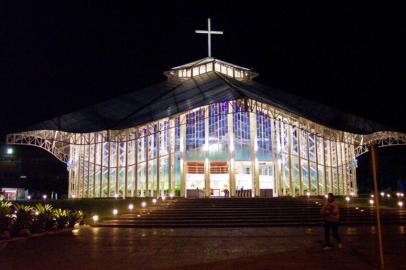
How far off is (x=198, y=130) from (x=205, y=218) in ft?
44.8

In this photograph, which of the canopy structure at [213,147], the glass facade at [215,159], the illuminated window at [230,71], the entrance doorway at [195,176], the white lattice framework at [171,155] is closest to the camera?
the canopy structure at [213,147]

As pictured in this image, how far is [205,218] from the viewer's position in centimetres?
2119

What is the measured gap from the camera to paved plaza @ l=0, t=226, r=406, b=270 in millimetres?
8930

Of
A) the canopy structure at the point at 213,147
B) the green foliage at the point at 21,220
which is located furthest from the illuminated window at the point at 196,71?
the green foliage at the point at 21,220

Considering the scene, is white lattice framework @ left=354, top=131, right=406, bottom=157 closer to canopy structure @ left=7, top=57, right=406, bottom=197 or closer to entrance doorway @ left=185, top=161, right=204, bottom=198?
canopy structure @ left=7, top=57, right=406, bottom=197

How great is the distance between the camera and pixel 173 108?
30.2 m

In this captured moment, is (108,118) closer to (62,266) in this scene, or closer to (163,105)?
(163,105)

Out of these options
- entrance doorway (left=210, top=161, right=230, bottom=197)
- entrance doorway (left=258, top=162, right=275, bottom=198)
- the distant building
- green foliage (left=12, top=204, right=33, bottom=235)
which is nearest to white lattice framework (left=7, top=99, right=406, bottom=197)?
entrance doorway (left=258, top=162, right=275, bottom=198)

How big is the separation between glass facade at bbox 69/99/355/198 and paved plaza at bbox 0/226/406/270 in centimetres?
1798

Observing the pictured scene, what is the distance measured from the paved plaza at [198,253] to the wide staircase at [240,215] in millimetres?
5792

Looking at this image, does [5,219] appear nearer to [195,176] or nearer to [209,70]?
[195,176]

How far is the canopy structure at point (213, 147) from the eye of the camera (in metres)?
31.5

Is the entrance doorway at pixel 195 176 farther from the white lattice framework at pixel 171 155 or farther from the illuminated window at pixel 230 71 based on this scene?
the illuminated window at pixel 230 71

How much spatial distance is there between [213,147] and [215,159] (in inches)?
38.8
